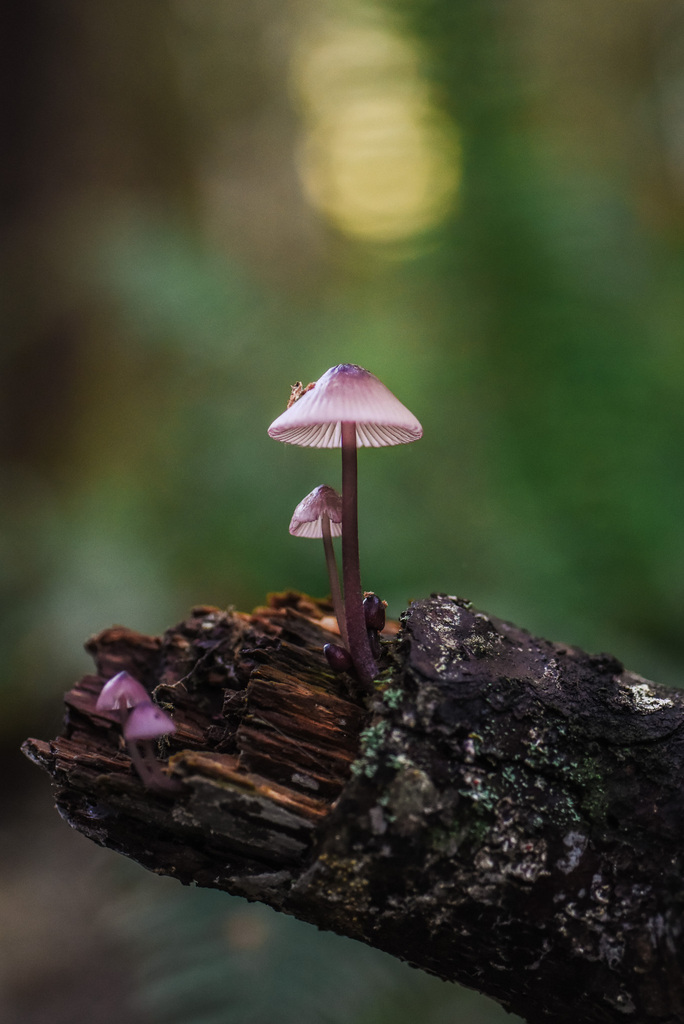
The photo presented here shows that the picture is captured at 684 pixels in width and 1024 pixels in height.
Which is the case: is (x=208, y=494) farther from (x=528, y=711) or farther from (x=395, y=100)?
(x=528, y=711)

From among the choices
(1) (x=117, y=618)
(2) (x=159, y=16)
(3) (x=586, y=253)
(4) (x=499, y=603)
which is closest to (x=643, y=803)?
(4) (x=499, y=603)

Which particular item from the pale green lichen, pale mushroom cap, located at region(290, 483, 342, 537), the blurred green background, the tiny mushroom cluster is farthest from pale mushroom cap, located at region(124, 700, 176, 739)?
the blurred green background

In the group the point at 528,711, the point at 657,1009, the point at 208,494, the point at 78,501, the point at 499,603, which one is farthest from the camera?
the point at 78,501

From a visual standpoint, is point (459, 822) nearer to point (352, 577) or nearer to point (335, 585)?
point (352, 577)

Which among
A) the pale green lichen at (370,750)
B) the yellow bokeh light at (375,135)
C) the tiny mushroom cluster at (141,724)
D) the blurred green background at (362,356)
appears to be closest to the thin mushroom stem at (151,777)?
the tiny mushroom cluster at (141,724)

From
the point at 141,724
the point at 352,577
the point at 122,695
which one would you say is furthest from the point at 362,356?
the point at 141,724
